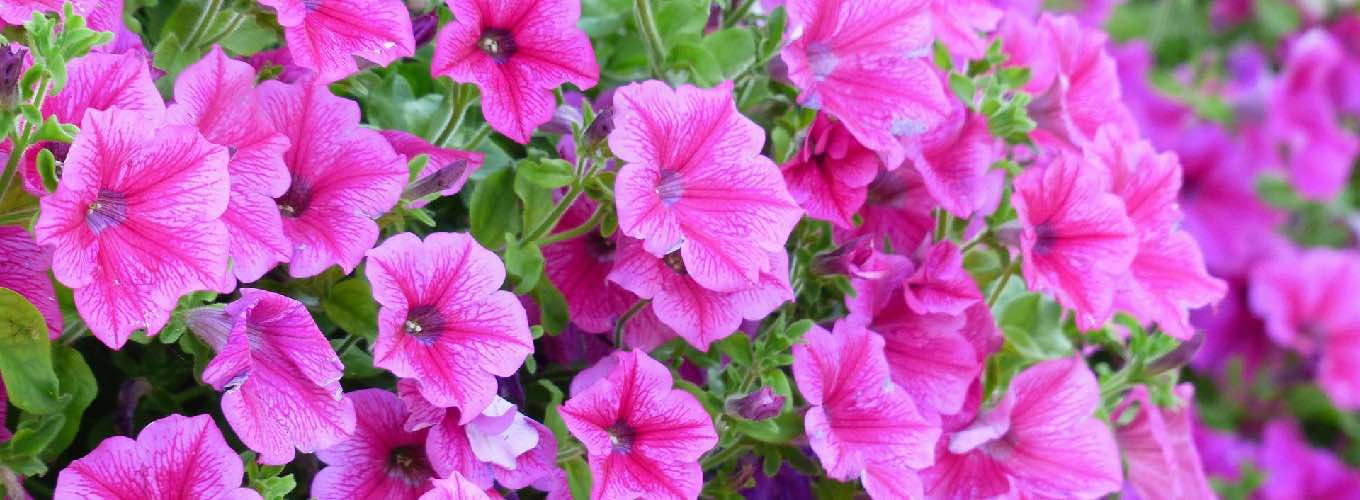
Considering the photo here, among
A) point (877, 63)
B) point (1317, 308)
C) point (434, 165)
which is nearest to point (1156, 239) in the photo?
point (877, 63)

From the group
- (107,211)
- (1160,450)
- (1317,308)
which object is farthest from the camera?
(1317,308)

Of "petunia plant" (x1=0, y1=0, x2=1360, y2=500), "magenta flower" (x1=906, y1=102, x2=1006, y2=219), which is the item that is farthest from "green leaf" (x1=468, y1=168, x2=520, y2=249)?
"magenta flower" (x1=906, y1=102, x2=1006, y2=219)

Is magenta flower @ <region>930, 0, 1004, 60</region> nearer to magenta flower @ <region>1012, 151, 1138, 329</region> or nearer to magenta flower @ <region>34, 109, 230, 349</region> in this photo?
magenta flower @ <region>1012, 151, 1138, 329</region>

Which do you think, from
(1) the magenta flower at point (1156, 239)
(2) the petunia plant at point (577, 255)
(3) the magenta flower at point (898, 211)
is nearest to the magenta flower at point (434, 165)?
(2) the petunia plant at point (577, 255)

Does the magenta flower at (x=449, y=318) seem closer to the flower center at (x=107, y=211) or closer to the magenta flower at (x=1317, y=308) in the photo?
the flower center at (x=107, y=211)

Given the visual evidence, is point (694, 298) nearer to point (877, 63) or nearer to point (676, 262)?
point (676, 262)

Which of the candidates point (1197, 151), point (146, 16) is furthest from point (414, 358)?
point (1197, 151)
